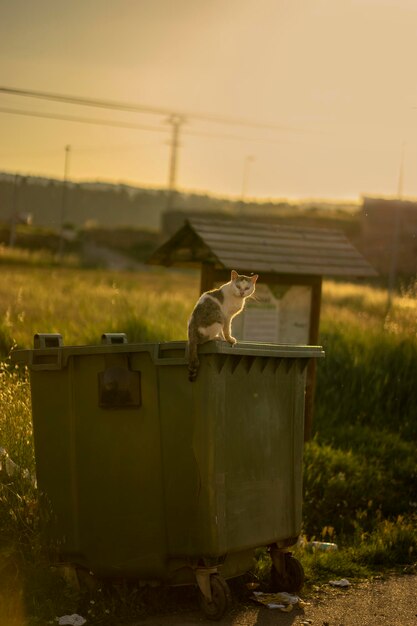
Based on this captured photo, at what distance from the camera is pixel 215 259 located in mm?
9445

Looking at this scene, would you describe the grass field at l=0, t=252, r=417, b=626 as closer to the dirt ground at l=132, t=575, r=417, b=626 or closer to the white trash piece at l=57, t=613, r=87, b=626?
the white trash piece at l=57, t=613, r=87, b=626

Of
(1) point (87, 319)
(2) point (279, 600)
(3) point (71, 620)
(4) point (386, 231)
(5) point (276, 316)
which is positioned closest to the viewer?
(3) point (71, 620)

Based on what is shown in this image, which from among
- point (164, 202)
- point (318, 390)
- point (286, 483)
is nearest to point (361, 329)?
point (318, 390)

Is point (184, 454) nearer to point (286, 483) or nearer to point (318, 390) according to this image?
point (286, 483)

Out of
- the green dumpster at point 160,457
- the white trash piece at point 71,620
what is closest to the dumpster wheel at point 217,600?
the green dumpster at point 160,457

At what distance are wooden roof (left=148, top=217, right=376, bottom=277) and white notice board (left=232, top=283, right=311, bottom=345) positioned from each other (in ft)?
0.92

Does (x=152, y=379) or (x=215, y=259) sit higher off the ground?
(x=215, y=259)

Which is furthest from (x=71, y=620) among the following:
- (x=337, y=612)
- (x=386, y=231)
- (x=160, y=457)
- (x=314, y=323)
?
(x=386, y=231)

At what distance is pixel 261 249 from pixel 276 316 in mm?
628

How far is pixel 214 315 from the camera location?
19.2ft

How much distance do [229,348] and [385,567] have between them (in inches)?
92.7

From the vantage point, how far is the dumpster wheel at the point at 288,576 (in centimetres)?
611

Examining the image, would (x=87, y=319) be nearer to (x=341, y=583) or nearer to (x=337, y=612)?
(x=341, y=583)

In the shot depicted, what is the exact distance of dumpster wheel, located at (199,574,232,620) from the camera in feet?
17.9
